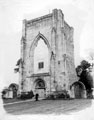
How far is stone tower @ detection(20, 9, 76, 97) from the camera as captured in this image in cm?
957

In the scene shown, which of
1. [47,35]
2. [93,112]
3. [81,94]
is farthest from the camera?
[47,35]

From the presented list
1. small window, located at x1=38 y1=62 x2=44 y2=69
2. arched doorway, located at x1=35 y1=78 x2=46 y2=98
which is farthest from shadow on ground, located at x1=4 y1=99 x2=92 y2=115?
small window, located at x1=38 y1=62 x2=44 y2=69

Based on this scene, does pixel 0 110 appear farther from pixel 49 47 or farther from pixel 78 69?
pixel 78 69

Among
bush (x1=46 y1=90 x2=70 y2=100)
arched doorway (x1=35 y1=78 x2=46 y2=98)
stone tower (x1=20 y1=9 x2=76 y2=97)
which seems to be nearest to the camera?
bush (x1=46 y1=90 x2=70 y2=100)

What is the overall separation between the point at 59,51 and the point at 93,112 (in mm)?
8345

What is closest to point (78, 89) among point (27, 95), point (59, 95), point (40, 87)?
point (59, 95)

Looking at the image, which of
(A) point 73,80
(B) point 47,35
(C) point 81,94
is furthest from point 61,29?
(C) point 81,94

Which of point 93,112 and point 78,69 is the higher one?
point 78,69

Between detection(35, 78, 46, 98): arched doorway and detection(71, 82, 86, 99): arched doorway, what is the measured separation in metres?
1.82

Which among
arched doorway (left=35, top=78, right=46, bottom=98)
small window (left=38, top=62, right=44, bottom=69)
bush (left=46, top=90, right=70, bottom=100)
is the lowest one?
bush (left=46, top=90, right=70, bottom=100)

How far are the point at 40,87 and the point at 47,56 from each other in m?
2.01

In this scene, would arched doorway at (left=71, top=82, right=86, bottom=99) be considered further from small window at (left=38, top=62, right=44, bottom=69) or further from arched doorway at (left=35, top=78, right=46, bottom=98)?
small window at (left=38, top=62, right=44, bottom=69)

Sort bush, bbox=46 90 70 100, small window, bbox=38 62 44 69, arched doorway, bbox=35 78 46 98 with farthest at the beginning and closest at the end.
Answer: small window, bbox=38 62 44 69, arched doorway, bbox=35 78 46 98, bush, bbox=46 90 70 100

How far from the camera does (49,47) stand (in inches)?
401
